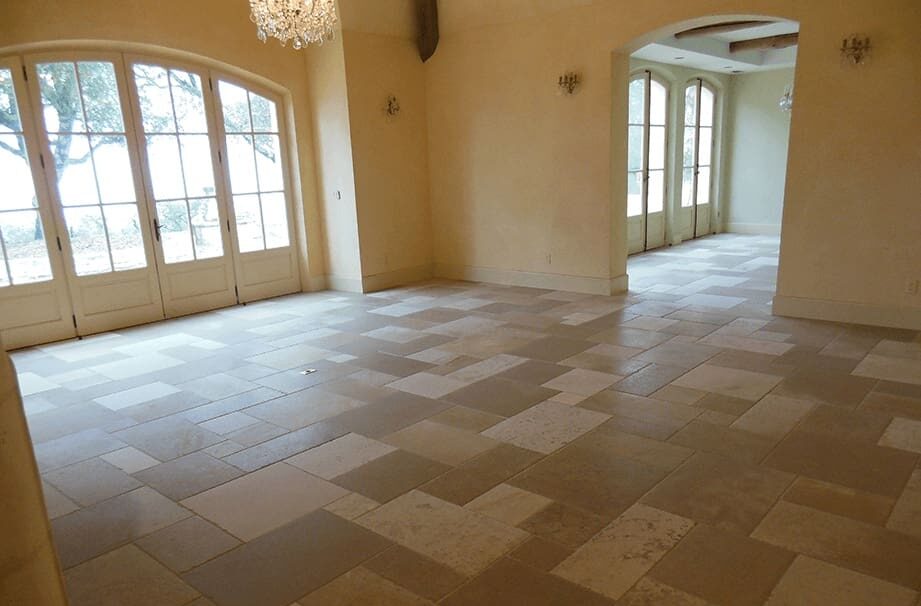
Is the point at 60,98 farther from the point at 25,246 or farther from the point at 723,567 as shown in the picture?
Answer: the point at 723,567

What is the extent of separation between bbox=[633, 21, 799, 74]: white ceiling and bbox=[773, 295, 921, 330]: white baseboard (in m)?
4.03

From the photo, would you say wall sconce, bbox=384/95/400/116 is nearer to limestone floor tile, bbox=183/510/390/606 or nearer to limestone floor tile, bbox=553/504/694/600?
limestone floor tile, bbox=183/510/390/606

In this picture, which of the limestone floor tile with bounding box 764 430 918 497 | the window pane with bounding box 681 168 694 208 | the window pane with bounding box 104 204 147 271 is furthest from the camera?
the window pane with bounding box 681 168 694 208

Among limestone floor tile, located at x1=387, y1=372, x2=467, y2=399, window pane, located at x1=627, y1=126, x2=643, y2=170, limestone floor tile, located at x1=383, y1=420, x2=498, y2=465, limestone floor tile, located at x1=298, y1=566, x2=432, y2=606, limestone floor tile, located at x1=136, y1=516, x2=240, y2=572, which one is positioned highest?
window pane, located at x1=627, y1=126, x2=643, y2=170

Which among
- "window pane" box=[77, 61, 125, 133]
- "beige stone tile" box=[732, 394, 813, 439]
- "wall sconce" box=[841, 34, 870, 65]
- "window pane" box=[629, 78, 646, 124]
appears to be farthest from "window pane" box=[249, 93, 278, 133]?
"beige stone tile" box=[732, 394, 813, 439]

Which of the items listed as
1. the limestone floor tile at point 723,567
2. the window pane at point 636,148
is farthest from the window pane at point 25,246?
the window pane at point 636,148

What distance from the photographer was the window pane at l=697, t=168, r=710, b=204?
1122 centimetres

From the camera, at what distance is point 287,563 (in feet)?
8.26

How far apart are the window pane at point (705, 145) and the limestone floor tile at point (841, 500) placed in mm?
9097

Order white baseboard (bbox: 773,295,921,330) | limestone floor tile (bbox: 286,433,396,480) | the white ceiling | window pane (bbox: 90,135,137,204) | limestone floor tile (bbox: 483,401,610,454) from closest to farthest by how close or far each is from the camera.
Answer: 1. limestone floor tile (bbox: 286,433,396,480)
2. limestone floor tile (bbox: 483,401,610,454)
3. white baseboard (bbox: 773,295,921,330)
4. window pane (bbox: 90,135,137,204)
5. the white ceiling

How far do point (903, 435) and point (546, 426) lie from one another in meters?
1.87

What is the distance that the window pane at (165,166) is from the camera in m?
6.41

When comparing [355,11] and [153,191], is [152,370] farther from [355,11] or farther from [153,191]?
[355,11]

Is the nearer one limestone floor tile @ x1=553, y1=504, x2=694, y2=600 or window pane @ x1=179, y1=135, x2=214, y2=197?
limestone floor tile @ x1=553, y1=504, x2=694, y2=600
